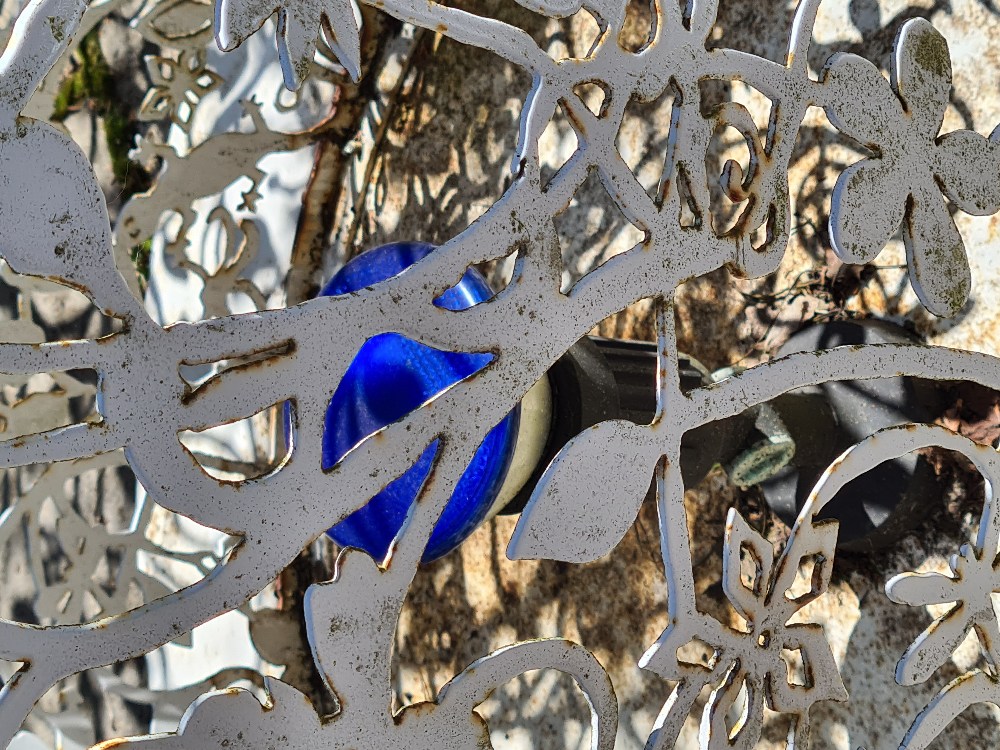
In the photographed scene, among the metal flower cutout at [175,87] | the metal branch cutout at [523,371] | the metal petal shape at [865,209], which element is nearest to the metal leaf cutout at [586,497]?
the metal branch cutout at [523,371]

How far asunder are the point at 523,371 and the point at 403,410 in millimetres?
110

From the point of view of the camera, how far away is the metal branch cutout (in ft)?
0.91

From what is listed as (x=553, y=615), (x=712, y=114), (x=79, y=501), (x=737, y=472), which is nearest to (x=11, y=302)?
(x=79, y=501)

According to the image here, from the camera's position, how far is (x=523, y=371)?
33 cm

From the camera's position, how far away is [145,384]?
280 millimetres

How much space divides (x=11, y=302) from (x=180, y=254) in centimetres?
54

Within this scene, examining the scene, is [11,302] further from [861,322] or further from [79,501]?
[861,322]

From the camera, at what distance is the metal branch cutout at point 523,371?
28 cm

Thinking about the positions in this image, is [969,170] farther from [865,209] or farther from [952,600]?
[952,600]

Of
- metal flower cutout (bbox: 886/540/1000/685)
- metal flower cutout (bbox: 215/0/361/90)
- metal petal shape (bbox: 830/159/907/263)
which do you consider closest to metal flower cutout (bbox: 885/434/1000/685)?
metal flower cutout (bbox: 886/540/1000/685)

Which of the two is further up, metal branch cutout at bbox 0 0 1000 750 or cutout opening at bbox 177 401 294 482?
metal branch cutout at bbox 0 0 1000 750

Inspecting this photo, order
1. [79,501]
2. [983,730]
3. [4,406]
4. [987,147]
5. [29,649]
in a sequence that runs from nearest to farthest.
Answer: [29,649] → [987,147] → [983,730] → [4,406] → [79,501]

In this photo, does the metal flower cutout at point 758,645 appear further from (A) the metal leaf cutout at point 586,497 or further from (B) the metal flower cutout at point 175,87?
(B) the metal flower cutout at point 175,87

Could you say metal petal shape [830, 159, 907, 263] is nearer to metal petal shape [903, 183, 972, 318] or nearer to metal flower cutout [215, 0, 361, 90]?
metal petal shape [903, 183, 972, 318]
